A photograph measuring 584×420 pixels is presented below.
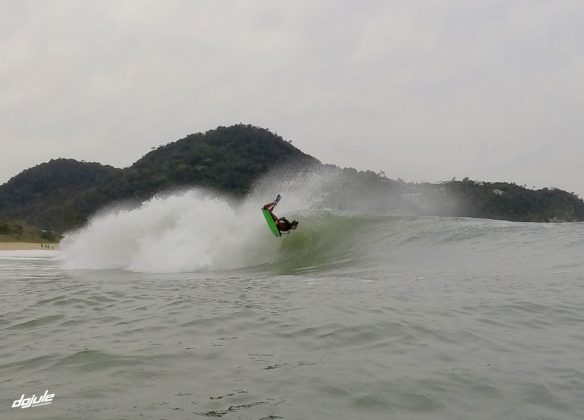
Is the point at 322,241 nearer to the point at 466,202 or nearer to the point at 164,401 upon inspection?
the point at 164,401

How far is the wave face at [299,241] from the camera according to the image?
14.8m

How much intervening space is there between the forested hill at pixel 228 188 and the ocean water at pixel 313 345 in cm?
4556

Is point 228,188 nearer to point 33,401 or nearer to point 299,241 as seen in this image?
point 299,241

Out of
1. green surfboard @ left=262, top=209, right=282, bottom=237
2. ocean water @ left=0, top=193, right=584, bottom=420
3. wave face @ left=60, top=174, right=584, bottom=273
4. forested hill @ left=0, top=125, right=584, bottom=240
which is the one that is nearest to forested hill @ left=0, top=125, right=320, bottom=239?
forested hill @ left=0, top=125, right=584, bottom=240

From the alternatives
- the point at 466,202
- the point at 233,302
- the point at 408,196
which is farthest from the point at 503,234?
the point at 466,202

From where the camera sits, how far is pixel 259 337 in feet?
19.2

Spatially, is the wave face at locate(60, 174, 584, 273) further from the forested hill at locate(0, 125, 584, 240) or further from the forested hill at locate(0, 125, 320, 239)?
the forested hill at locate(0, 125, 320, 239)

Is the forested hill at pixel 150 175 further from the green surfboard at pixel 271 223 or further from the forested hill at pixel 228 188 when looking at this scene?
the green surfboard at pixel 271 223

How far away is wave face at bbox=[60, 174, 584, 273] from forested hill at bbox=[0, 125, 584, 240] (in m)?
33.2

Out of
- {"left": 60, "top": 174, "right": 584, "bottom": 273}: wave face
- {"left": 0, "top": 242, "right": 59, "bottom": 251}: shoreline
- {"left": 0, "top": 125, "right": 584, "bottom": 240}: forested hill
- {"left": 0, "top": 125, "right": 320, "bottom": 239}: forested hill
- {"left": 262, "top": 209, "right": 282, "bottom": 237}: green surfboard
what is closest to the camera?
{"left": 60, "top": 174, "right": 584, "bottom": 273}: wave face

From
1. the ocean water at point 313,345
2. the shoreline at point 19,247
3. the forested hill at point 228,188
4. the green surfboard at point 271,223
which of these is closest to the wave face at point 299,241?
the green surfboard at point 271,223

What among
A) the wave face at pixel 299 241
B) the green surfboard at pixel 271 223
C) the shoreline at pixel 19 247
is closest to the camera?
the wave face at pixel 299 241

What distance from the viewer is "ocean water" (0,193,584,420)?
3893 mm

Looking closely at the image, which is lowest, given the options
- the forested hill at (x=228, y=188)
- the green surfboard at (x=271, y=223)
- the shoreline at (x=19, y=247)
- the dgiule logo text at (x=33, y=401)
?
the dgiule logo text at (x=33, y=401)
